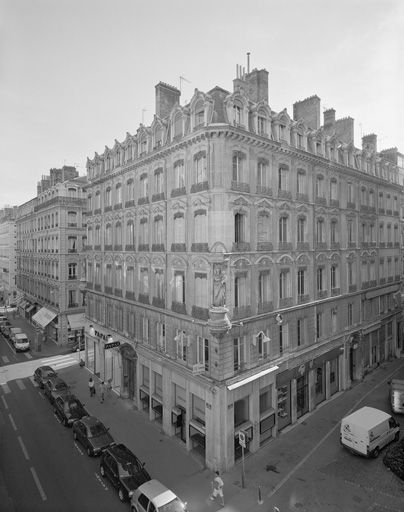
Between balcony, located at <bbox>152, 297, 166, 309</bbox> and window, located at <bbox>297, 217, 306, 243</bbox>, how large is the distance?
12.4 meters

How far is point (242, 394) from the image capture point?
23.7 meters

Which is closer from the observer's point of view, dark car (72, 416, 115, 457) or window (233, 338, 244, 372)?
dark car (72, 416, 115, 457)

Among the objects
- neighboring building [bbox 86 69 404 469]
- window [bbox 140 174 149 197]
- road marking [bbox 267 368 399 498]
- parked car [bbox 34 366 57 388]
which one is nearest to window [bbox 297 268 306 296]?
neighboring building [bbox 86 69 404 469]

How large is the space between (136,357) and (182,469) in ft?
36.0

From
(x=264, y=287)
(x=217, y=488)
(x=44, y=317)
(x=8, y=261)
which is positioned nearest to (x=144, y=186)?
(x=264, y=287)

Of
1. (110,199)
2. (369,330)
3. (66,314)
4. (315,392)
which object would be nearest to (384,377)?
(369,330)

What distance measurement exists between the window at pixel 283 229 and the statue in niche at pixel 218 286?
7.48 meters

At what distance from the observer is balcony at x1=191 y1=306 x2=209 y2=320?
23672 mm

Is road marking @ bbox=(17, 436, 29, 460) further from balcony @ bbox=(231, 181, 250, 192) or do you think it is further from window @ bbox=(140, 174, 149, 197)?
balcony @ bbox=(231, 181, 250, 192)

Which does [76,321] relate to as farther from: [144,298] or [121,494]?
[121,494]

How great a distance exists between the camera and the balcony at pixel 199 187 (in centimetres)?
2360

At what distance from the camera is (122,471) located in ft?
65.4

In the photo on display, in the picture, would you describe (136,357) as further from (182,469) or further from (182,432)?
(182,469)

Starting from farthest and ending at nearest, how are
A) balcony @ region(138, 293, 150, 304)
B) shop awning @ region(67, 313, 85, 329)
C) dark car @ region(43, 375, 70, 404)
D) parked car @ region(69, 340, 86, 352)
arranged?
shop awning @ region(67, 313, 85, 329) → parked car @ region(69, 340, 86, 352) → dark car @ region(43, 375, 70, 404) → balcony @ region(138, 293, 150, 304)
